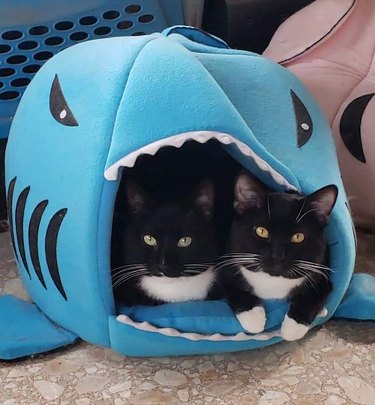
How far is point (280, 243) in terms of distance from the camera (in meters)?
1.18

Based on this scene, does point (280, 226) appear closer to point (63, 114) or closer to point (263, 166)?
point (263, 166)

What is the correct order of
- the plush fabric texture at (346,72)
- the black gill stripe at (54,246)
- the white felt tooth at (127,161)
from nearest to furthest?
the white felt tooth at (127,161) < the black gill stripe at (54,246) < the plush fabric texture at (346,72)

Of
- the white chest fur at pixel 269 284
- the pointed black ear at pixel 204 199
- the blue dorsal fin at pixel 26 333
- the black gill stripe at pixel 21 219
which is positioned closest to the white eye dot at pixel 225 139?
the pointed black ear at pixel 204 199

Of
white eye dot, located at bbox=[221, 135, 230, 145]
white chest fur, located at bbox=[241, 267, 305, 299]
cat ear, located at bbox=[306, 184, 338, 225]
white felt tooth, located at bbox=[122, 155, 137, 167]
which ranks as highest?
white eye dot, located at bbox=[221, 135, 230, 145]

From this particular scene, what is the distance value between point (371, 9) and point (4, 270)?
3.37 ft

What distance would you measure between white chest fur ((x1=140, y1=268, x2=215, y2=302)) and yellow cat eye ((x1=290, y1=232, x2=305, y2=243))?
0.17 m

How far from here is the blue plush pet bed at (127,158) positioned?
3.73 ft

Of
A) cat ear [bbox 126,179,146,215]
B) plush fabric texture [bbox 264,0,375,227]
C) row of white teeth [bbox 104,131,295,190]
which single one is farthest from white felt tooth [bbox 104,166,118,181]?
plush fabric texture [bbox 264,0,375,227]

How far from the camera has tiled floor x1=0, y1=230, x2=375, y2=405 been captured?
1206 mm

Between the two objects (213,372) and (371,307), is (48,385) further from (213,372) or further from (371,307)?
(371,307)

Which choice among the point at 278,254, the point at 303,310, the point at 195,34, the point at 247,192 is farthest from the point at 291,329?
the point at 195,34

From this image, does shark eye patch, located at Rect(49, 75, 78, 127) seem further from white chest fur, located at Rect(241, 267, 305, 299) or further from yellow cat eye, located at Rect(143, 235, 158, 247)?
white chest fur, located at Rect(241, 267, 305, 299)

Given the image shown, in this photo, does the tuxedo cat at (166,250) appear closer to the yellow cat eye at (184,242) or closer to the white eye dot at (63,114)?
the yellow cat eye at (184,242)

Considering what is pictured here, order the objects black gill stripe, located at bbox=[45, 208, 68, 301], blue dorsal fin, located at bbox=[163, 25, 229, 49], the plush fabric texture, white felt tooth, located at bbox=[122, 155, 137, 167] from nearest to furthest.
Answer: white felt tooth, located at bbox=[122, 155, 137, 167] < black gill stripe, located at bbox=[45, 208, 68, 301] < blue dorsal fin, located at bbox=[163, 25, 229, 49] < the plush fabric texture
